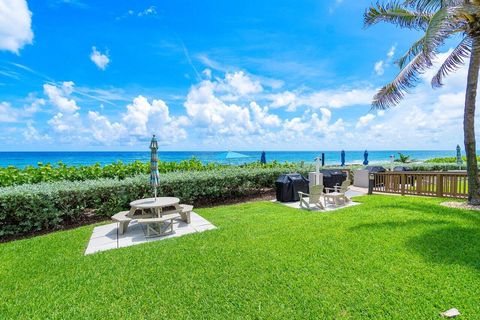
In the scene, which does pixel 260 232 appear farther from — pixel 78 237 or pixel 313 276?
pixel 78 237

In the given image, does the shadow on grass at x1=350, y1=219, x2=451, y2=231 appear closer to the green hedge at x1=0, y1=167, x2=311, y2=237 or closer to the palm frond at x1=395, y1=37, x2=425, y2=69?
the green hedge at x1=0, y1=167, x2=311, y2=237

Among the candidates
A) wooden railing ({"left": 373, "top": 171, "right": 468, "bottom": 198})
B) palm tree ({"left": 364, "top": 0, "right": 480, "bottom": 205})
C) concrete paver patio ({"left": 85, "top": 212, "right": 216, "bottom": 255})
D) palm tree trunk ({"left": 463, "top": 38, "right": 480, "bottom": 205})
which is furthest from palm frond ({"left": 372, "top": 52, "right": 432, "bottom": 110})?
concrete paver patio ({"left": 85, "top": 212, "right": 216, "bottom": 255})

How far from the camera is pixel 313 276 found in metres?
3.27

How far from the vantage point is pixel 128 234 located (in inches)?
219

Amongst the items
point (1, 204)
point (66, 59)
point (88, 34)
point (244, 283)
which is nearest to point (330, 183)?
point (244, 283)

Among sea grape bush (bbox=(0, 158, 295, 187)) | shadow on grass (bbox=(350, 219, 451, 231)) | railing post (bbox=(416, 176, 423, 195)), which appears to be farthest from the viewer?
railing post (bbox=(416, 176, 423, 195))

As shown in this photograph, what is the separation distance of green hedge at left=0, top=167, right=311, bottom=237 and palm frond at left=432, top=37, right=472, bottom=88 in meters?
7.05

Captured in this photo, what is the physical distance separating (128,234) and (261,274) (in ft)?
11.9

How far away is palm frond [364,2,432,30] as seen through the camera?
7664 millimetres

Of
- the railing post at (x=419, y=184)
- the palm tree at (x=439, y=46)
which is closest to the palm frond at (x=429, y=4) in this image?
the palm tree at (x=439, y=46)

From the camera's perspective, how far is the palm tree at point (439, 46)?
558 centimetres

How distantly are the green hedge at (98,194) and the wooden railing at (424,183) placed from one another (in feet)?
17.5

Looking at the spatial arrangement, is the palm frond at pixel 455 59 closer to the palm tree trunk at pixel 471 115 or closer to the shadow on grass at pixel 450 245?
the palm tree trunk at pixel 471 115

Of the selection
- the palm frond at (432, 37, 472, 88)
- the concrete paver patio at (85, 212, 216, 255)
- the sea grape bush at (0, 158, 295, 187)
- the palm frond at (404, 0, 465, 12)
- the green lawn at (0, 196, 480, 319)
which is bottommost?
the concrete paver patio at (85, 212, 216, 255)
